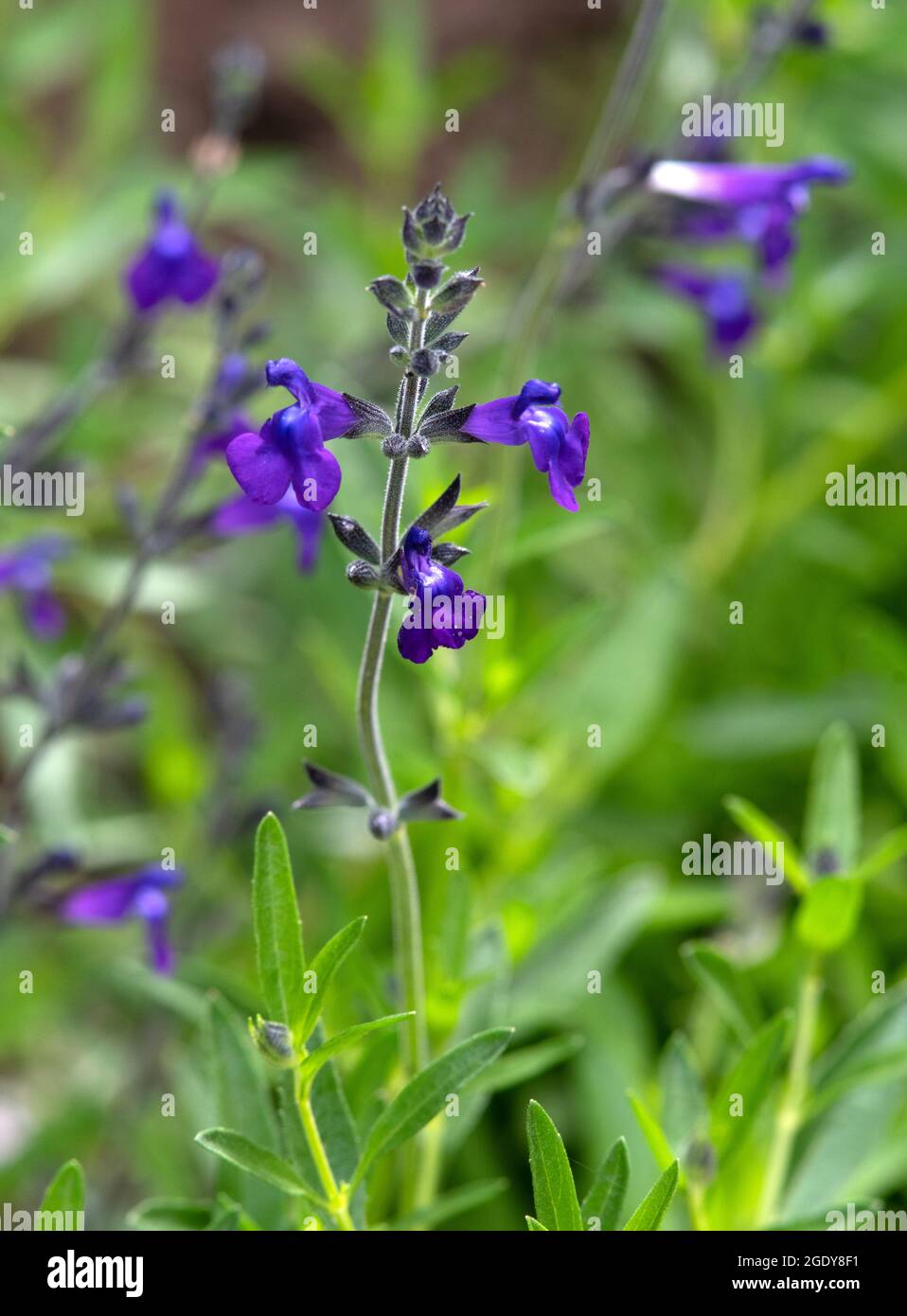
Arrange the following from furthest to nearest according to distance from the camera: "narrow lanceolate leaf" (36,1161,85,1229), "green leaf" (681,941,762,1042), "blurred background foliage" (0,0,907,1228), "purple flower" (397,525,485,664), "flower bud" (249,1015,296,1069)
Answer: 1. "blurred background foliage" (0,0,907,1228)
2. "green leaf" (681,941,762,1042)
3. "narrow lanceolate leaf" (36,1161,85,1229)
4. "flower bud" (249,1015,296,1069)
5. "purple flower" (397,525,485,664)

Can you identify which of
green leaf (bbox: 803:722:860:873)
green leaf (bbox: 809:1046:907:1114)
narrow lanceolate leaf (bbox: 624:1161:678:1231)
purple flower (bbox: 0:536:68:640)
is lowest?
narrow lanceolate leaf (bbox: 624:1161:678:1231)

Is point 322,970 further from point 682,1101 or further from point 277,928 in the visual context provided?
point 682,1101

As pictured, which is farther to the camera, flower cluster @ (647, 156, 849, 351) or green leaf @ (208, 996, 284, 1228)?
flower cluster @ (647, 156, 849, 351)

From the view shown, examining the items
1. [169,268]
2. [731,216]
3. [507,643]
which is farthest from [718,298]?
[169,268]

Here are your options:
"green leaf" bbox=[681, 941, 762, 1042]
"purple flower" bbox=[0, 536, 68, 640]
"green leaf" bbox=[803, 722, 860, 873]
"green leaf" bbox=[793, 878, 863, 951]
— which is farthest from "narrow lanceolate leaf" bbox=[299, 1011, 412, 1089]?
"purple flower" bbox=[0, 536, 68, 640]

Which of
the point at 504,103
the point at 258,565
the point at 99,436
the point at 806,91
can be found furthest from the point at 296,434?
the point at 504,103

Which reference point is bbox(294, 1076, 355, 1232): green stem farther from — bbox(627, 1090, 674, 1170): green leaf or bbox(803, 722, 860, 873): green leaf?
bbox(803, 722, 860, 873): green leaf

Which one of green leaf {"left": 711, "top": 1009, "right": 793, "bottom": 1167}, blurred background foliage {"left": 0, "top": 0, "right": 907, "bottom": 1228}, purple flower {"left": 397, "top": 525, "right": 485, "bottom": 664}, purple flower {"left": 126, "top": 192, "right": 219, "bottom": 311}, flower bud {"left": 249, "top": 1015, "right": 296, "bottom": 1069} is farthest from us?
blurred background foliage {"left": 0, "top": 0, "right": 907, "bottom": 1228}
